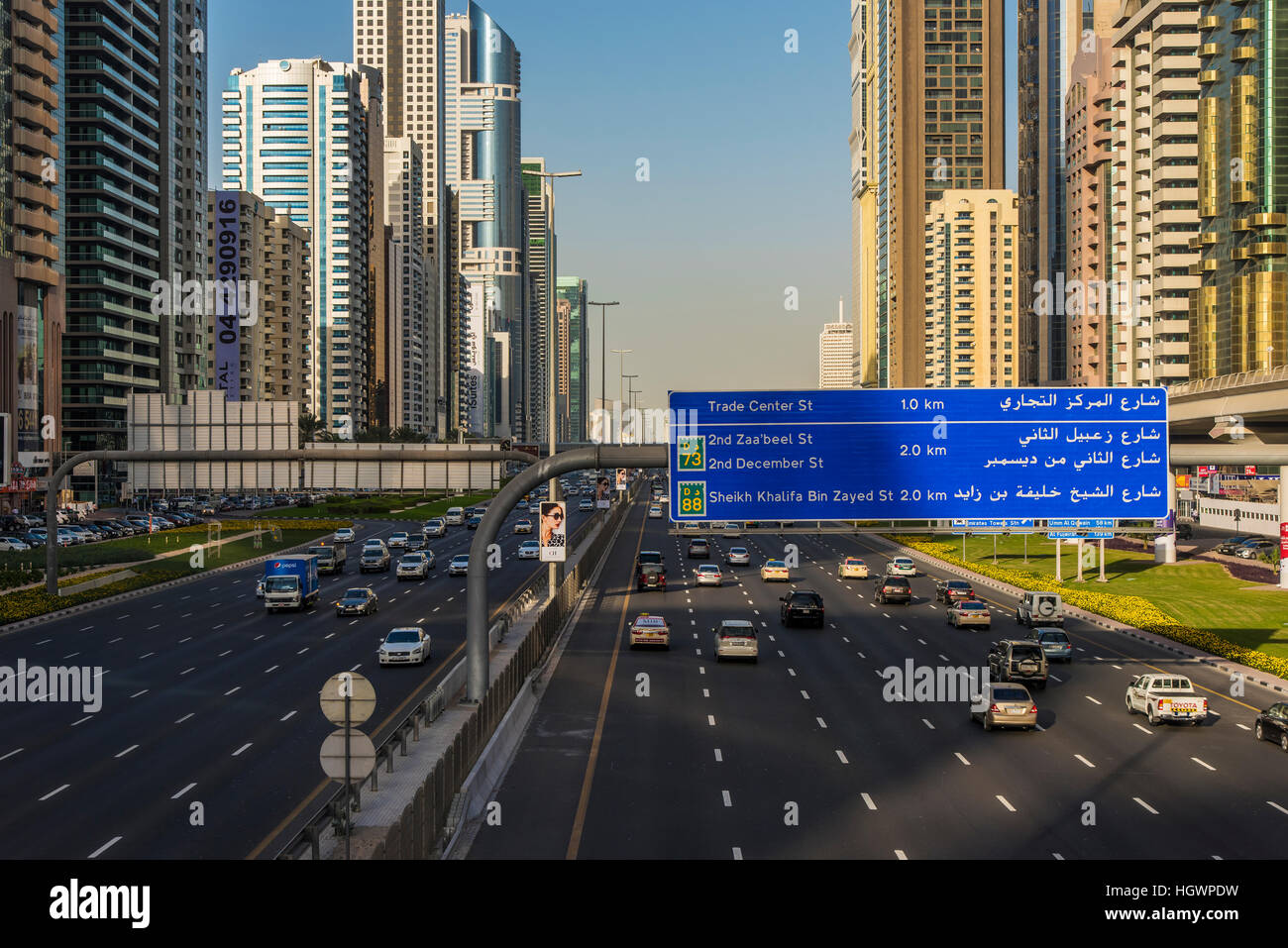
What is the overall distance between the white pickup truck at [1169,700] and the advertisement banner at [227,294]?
10126 cm

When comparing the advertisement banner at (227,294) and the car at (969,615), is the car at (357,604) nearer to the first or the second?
the car at (969,615)

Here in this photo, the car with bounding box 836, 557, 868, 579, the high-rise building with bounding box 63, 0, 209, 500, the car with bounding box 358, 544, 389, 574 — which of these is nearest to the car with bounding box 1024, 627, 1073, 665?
the car with bounding box 836, 557, 868, 579

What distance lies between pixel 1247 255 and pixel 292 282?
423ft

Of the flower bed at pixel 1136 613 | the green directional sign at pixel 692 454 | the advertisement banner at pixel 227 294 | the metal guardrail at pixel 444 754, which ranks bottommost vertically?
the flower bed at pixel 1136 613

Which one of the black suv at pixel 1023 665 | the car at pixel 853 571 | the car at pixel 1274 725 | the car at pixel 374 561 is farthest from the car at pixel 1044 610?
the car at pixel 374 561

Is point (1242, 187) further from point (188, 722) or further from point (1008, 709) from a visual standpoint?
point (188, 722)

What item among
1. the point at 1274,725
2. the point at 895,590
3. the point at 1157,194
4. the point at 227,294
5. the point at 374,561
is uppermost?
the point at 1157,194

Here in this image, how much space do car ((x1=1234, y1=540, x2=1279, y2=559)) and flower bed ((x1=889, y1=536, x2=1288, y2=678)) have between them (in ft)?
59.3

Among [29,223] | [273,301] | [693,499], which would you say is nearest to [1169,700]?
[693,499]

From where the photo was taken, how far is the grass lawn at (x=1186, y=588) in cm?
4912

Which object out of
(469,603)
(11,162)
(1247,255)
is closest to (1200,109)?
(1247,255)

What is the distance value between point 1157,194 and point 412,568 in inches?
4004

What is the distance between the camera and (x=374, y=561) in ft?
230
